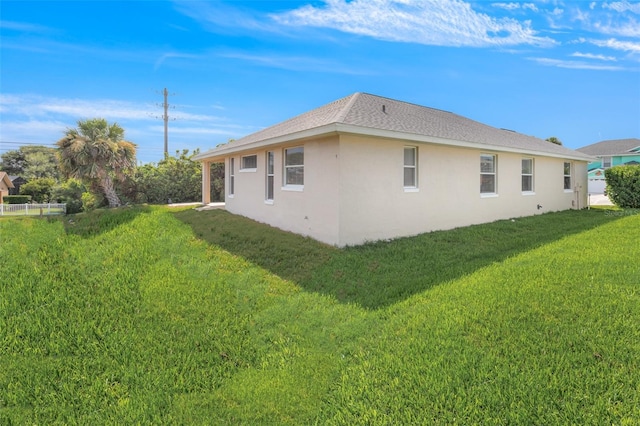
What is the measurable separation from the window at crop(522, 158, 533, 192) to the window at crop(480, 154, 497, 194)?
242 cm

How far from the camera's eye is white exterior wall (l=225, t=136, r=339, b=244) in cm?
842

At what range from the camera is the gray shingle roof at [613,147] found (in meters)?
38.0

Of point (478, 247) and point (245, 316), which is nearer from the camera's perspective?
point (245, 316)

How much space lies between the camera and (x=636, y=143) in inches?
1516

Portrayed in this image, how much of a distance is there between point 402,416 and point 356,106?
8.82 m

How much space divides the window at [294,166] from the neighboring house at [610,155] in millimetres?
37705

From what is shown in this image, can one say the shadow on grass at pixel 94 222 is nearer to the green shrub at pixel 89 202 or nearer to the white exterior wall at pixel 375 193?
the white exterior wall at pixel 375 193

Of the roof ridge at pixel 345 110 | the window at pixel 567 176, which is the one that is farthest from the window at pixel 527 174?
the roof ridge at pixel 345 110

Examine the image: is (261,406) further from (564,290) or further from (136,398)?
(564,290)

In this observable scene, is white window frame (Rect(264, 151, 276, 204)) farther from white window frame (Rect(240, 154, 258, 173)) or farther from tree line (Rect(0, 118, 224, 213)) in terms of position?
tree line (Rect(0, 118, 224, 213))

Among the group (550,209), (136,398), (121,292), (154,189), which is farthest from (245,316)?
(154,189)

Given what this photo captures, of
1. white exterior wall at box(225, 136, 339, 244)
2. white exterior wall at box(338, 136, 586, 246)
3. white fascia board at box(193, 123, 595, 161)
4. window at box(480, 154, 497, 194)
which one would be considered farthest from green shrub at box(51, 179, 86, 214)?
window at box(480, 154, 497, 194)

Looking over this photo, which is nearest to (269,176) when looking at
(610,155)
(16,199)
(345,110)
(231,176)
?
(345,110)

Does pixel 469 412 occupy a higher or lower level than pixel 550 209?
lower
